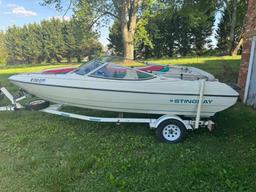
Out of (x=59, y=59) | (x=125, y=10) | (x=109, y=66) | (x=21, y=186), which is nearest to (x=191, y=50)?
(x=125, y=10)

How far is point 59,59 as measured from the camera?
36.2 meters

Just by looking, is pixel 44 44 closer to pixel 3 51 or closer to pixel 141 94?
pixel 3 51

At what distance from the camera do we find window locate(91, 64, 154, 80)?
4543 mm

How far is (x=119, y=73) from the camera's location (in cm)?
468

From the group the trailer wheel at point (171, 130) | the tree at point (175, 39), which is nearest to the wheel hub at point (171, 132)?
the trailer wheel at point (171, 130)

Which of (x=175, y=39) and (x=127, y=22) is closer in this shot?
(x=127, y=22)

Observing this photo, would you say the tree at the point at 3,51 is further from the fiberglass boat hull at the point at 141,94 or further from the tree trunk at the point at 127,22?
the fiberglass boat hull at the point at 141,94

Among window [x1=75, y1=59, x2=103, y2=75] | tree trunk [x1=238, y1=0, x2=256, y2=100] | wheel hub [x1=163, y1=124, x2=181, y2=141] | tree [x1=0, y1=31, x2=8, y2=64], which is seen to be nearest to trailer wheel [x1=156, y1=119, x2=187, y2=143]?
wheel hub [x1=163, y1=124, x2=181, y2=141]

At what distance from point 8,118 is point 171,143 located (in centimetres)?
358

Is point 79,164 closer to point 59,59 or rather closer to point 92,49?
point 92,49

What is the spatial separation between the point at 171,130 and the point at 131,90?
38.0 inches

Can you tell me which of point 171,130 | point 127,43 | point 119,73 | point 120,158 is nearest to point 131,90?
point 119,73

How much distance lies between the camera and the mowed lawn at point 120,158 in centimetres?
323

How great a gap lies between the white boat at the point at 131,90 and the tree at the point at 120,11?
462 inches
